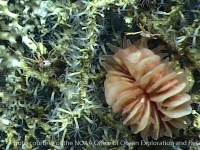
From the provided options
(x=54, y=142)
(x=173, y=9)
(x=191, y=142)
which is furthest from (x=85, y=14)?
(x=191, y=142)

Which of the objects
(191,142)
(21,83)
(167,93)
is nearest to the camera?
(167,93)

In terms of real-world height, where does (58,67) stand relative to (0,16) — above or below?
below

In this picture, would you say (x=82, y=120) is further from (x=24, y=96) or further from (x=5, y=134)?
(x=5, y=134)

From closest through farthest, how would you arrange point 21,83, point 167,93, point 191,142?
point 167,93, point 191,142, point 21,83

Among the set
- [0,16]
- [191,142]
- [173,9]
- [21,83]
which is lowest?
[191,142]

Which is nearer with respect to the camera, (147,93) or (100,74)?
(147,93)
